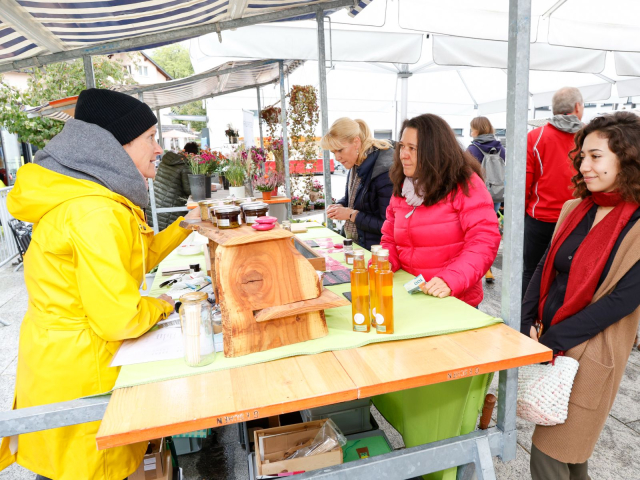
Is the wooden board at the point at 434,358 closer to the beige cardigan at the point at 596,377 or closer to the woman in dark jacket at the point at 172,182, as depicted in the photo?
the beige cardigan at the point at 596,377

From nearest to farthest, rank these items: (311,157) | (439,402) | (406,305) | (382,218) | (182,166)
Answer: (439,402) → (406,305) → (382,218) → (182,166) → (311,157)

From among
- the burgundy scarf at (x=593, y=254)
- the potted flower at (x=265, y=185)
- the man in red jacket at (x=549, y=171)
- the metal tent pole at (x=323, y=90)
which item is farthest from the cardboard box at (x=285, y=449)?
the potted flower at (x=265, y=185)

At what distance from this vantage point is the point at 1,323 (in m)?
4.73

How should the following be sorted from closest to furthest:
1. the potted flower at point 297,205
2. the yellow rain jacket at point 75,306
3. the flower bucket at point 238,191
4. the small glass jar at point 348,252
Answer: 1. the yellow rain jacket at point 75,306
2. the small glass jar at point 348,252
3. the flower bucket at point 238,191
4. the potted flower at point 297,205

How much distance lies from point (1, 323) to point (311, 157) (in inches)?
236

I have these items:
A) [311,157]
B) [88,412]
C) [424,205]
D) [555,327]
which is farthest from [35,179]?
[311,157]

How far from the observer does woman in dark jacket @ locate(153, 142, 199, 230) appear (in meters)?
5.70

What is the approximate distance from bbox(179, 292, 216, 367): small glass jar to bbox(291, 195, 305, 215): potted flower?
7846 mm

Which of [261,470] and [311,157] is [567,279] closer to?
[261,470]

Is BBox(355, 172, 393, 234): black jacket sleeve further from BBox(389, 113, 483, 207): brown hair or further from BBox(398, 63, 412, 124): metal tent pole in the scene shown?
BBox(398, 63, 412, 124): metal tent pole

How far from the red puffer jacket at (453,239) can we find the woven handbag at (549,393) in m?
0.44

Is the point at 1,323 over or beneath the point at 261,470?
beneath

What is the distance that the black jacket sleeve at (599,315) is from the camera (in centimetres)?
155

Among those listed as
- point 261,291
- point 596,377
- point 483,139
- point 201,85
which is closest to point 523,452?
point 596,377
